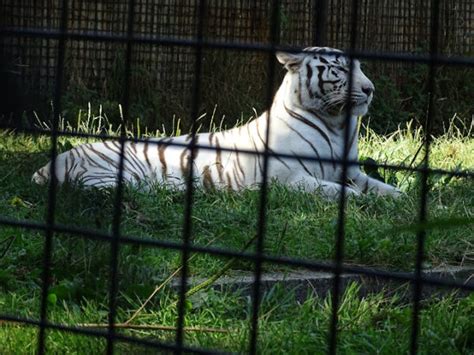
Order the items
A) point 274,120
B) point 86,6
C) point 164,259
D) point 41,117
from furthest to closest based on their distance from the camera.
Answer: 1. point 86,6
2. point 41,117
3. point 274,120
4. point 164,259

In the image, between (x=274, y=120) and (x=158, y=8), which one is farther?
(x=158, y=8)

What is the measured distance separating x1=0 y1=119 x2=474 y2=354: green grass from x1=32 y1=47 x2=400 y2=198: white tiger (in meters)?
0.34

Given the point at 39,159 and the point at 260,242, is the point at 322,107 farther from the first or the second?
the point at 260,242

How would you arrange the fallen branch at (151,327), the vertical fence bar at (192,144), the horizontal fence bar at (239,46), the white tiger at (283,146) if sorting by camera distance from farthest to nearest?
the white tiger at (283,146), the fallen branch at (151,327), the vertical fence bar at (192,144), the horizontal fence bar at (239,46)

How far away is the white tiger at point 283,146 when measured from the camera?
5.55 metres

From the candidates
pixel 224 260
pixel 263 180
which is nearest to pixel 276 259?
pixel 263 180

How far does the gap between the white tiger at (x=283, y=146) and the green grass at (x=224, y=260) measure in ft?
1.10

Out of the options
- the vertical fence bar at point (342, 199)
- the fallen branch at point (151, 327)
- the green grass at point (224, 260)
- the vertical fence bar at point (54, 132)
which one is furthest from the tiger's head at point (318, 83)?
the vertical fence bar at point (342, 199)

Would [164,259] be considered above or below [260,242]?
below

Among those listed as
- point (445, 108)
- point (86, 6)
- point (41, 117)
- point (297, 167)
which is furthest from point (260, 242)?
point (445, 108)

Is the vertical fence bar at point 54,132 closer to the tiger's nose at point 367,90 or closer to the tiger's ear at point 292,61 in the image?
the tiger's nose at point 367,90

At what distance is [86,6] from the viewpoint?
27.0ft

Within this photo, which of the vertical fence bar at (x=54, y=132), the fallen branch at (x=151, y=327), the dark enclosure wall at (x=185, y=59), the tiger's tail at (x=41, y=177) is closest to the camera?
the vertical fence bar at (x=54, y=132)

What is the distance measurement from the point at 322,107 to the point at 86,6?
10.0ft
